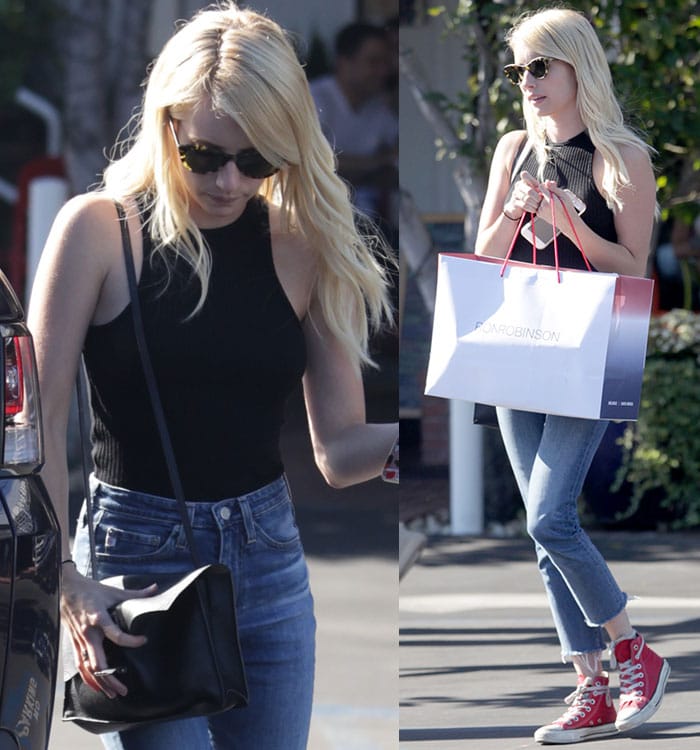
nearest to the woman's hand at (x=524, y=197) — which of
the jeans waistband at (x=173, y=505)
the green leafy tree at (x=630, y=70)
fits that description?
the jeans waistband at (x=173, y=505)

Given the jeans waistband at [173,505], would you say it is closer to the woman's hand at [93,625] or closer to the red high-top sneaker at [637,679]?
the woman's hand at [93,625]

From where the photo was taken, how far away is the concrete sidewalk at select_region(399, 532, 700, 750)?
182 inches

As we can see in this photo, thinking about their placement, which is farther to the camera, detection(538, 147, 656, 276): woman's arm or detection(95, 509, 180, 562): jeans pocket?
detection(538, 147, 656, 276): woman's arm

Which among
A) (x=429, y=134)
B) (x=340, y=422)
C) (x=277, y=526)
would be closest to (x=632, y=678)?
(x=340, y=422)

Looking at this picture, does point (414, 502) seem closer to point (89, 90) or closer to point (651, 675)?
point (89, 90)

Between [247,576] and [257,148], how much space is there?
0.68 meters

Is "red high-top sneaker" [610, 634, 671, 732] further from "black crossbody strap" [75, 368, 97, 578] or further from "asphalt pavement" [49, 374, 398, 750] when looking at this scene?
"black crossbody strap" [75, 368, 97, 578]

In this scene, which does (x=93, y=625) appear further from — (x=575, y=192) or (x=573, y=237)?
(x=575, y=192)

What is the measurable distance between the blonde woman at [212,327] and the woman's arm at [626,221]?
1535 mm

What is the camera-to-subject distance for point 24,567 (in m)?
2.67

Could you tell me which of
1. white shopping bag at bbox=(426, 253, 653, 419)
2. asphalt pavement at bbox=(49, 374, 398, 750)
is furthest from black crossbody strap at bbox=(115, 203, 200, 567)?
white shopping bag at bbox=(426, 253, 653, 419)

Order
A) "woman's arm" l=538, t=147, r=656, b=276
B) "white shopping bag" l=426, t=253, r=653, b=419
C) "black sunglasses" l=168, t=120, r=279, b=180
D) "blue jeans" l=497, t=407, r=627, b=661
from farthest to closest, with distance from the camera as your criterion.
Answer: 1. "blue jeans" l=497, t=407, r=627, b=661
2. "woman's arm" l=538, t=147, r=656, b=276
3. "white shopping bag" l=426, t=253, r=653, b=419
4. "black sunglasses" l=168, t=120, r=279, b=180

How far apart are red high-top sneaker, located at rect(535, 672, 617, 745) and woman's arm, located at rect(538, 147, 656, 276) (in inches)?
44.6

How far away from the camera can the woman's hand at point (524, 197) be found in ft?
13.6
